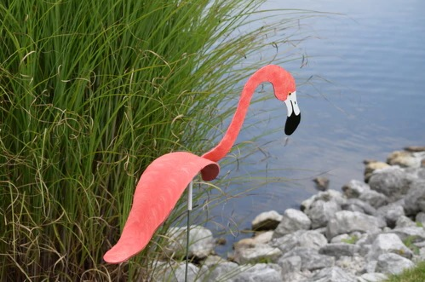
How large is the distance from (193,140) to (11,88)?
0.61 m

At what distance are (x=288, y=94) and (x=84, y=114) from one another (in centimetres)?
70

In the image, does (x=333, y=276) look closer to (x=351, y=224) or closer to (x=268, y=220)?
(x=351, y=224)

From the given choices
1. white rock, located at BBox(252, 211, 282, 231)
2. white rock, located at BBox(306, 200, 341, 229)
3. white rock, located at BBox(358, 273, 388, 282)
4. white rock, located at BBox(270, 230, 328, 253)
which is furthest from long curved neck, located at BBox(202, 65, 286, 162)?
white rock, located at BBox(252, 211, 282, 231)

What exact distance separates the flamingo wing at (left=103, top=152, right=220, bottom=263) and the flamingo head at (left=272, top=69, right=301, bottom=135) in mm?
284

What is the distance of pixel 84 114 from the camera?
235 centimetres

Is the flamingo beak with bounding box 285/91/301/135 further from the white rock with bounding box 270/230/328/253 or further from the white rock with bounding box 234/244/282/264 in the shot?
the white rock with bounding box 270/230/328/253

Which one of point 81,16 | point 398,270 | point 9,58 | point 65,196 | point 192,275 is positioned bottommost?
point 192,275

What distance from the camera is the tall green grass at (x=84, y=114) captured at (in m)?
2.30

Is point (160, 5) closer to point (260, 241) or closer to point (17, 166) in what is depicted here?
point (17, 166)

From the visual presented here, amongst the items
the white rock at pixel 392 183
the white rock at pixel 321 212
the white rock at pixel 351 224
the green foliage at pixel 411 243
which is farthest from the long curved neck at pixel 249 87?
the white rock at pixel 392 183

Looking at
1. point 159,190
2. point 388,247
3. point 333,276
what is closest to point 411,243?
point 388,247

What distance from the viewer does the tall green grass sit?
7.54ft

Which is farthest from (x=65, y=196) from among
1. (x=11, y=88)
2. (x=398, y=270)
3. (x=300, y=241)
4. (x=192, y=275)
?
(x=300, y=241)

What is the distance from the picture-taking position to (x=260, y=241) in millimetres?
4957
